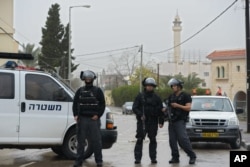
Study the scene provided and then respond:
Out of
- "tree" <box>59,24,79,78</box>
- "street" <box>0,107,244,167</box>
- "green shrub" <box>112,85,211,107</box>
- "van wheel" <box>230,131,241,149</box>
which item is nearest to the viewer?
"street" <box>0,107,244,167</box>

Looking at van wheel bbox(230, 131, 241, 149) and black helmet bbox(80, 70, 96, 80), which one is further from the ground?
black helmet bbox(80, 70, 96, 80)

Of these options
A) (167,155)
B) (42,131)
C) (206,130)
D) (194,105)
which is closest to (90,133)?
(42,131)

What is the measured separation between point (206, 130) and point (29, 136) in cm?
571

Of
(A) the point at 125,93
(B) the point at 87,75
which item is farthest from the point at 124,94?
(B) the point at 87,75

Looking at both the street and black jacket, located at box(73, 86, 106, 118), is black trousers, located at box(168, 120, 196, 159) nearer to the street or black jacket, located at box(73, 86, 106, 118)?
the street

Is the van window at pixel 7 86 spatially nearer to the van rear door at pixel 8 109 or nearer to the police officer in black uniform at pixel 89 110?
the van rear door at pixel 8 109

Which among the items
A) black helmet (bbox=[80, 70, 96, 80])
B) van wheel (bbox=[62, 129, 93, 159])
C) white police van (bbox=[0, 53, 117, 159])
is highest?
black helmet (bbox=[80, 70, 96, 80])

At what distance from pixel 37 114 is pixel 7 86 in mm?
854

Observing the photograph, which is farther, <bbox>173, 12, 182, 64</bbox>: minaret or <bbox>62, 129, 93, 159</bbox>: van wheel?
<bbox>173, 12, 182, 64</bbox>: minaret

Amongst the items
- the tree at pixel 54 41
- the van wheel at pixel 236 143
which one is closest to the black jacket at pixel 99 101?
the van wheel at pixel 236 143

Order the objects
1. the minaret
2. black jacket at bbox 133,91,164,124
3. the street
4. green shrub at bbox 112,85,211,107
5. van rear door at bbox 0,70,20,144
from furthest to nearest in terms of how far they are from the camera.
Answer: the minaret
green shrub at bbox 112,85,211,107
the street
van rear door at bbox 0,70,20,144
black jacket at bbox 133,91,164,124

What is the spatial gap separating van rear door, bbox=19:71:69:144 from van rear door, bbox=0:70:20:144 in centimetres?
12

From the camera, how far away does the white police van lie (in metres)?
11.7

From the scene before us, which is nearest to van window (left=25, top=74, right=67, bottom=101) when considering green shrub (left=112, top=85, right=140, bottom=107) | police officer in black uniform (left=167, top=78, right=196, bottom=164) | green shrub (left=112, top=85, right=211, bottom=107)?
police officer in black uniform (left=167, top=78, right=196, bottom=164)
